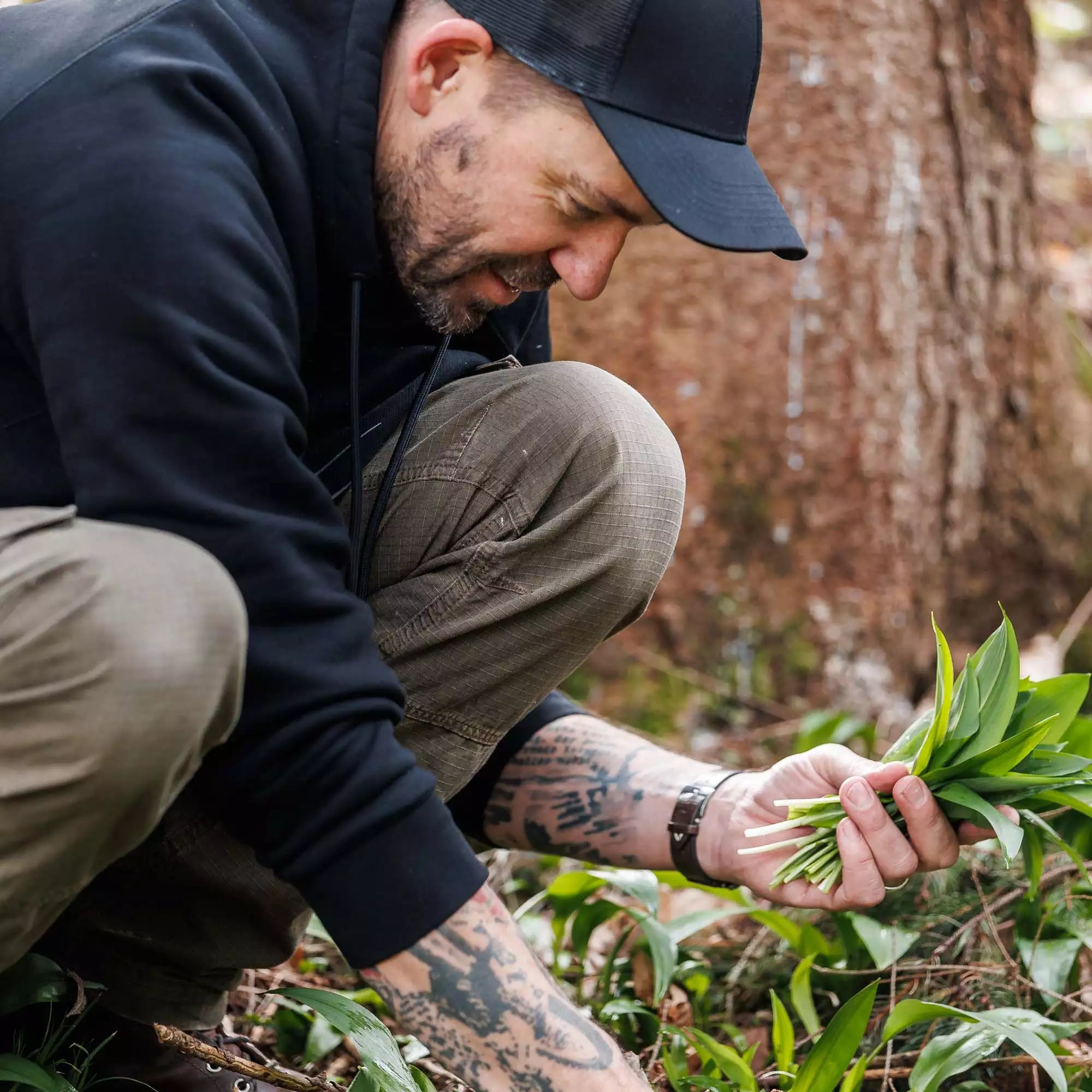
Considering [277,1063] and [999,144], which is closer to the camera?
[277,1063]

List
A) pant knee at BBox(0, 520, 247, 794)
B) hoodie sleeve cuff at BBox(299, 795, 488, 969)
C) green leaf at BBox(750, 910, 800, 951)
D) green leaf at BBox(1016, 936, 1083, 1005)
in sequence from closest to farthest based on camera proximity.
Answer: pant knee at BBox(0, 520, 247, 794)
hoodie sleeve cuff at BBox(299, 795, 488, 969)
green leaf at BBox(1016, 936, 1083, 1005)
green leaf at BBox(750, 910, 800, 951)

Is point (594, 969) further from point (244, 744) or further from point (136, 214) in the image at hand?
point (136, 214)

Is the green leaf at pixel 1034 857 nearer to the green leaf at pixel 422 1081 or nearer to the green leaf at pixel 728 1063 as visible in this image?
the green leaf at pixel 728 1063

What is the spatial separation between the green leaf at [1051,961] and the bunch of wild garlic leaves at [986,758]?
217 millimetres

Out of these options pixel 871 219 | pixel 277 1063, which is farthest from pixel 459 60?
pixel 871 219

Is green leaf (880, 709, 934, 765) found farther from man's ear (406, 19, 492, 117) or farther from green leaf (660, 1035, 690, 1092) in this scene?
man's ear (406, 19, 492, 117)

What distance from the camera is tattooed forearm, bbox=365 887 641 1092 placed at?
126 centimetres

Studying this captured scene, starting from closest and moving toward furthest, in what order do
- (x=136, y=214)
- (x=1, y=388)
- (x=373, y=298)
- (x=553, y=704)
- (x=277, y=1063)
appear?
(x=136, y=214), (x=1, y=388), (x=373, y=298), (x=277, y=1063), (x=553, y=704)

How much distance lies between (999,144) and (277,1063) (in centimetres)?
266

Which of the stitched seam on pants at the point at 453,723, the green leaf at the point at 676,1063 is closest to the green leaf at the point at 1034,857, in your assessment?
the green leaf at the point at 676,1063

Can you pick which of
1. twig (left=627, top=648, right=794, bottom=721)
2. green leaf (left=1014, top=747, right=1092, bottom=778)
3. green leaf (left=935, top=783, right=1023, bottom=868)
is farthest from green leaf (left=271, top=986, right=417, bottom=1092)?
twig (left=627, top=648, right=794, bottom=721)

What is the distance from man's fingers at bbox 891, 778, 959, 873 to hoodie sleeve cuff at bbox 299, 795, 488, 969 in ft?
2.07

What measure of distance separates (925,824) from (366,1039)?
726 mm

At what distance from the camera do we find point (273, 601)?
1.23 m
